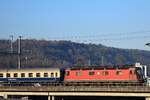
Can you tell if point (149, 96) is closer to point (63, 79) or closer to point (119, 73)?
point (119, 73)

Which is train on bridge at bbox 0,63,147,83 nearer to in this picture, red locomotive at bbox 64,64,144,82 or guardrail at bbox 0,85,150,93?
red locomotive at bbox 64,64,144,82

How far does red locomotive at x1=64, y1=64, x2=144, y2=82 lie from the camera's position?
7006 cm

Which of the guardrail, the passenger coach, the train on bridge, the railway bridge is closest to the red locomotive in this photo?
the train on bridge

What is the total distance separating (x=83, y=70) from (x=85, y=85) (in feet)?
10.8

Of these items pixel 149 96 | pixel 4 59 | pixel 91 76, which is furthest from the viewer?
pixel 4 59

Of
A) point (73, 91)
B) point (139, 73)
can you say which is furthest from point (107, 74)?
point (73, 91)

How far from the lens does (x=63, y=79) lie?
7669 centimetres

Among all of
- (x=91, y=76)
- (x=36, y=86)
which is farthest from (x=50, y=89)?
(x=91, y=76)

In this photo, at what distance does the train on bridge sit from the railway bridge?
11.7ft

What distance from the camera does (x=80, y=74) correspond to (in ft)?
247

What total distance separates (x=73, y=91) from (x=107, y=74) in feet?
23.8

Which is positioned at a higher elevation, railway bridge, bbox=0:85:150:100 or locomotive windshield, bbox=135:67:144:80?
locomotive windshield, bbox=135:67:144:80

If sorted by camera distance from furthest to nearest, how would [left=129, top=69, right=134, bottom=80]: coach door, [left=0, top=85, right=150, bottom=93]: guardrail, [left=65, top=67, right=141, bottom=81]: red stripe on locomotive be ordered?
[left=65, top=67, right=141, bottom=81]: red stripe on locomotive < [left=129, top=69, right=134, bottom=80]: coach door < [left=0, top=85, right=150, bottom=93]: guardrail

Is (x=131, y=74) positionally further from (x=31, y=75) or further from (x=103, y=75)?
(x=31, y=75)
